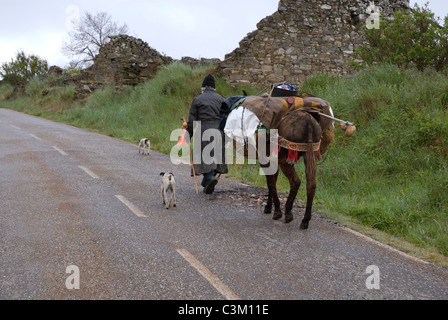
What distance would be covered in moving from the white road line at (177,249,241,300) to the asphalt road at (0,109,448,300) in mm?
11

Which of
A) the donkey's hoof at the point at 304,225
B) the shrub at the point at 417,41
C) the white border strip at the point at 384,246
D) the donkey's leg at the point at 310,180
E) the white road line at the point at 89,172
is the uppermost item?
the shrub at the point at 417,41

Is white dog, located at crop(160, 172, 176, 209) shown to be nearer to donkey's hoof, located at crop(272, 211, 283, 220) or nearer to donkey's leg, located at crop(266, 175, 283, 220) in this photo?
donkey's leg, located at crop(266, 175, 283, 220)

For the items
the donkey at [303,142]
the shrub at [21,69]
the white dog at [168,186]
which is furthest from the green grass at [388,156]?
the shrub at [21,69]

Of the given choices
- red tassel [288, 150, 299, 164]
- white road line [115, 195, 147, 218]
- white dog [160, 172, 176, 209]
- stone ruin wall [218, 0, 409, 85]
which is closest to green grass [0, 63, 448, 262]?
red tassel [288, 150, 299, 164]

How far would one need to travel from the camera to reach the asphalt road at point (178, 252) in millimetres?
4355

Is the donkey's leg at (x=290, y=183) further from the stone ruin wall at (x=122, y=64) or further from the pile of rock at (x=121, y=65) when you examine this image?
the pile of rock at (x=121, y=65)

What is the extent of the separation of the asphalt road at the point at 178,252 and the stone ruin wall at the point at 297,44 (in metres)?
10.1

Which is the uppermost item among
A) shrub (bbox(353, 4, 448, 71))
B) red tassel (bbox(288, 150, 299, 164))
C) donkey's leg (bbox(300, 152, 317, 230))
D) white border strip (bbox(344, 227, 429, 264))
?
shrub (bbox(353, 4, 448, 71))

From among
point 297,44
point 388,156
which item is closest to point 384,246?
point 388,156

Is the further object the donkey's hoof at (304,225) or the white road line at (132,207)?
the white road line at (132,207)

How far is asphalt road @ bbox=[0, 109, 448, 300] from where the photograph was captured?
436 centimetres

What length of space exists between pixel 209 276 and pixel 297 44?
15280mm

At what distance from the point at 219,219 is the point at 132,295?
2927 mm

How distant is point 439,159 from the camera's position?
832 centimetres
